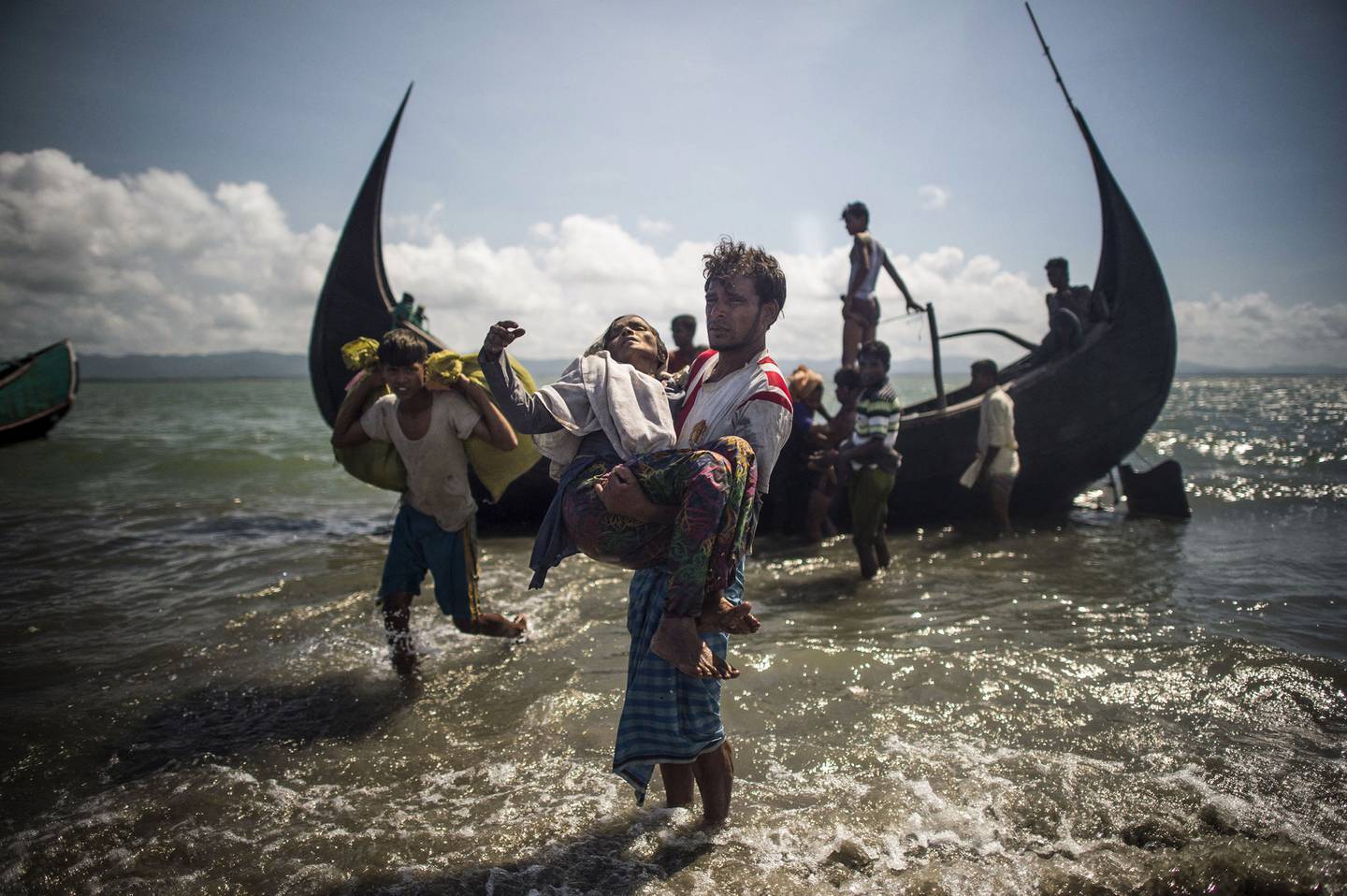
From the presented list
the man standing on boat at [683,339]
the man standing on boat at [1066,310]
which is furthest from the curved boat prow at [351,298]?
the man standing on boat at [1066,310]

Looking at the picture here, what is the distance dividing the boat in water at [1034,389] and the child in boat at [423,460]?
3.87 metres

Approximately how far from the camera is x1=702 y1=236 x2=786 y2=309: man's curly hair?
2.12 m

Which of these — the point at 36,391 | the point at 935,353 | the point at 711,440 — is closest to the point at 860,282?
the point at 935,353

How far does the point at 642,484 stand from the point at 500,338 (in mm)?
599

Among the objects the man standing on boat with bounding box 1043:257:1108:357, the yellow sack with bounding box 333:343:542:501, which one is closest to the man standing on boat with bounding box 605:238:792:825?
the yellow sack with bounding box 333:343:542:501

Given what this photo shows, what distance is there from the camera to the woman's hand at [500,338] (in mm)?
1974

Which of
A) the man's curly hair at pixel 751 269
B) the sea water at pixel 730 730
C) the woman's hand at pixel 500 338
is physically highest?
the man's curly hair at pixel 751 269

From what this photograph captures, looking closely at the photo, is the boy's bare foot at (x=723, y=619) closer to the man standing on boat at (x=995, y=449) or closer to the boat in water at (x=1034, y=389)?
the boat in water at (x=1034, y=389)

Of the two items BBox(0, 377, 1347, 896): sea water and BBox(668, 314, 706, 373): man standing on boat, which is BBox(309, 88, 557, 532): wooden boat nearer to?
BBox(0, 377, 1347, 896): sea water

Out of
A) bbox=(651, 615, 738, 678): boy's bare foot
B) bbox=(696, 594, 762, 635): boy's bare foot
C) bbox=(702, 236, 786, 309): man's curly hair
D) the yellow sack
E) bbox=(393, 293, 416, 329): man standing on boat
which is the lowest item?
bbox=(651, 615, 738, 678): boy's bare foot

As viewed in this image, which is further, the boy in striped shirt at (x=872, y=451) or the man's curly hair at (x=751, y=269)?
the boy in striped shirt at (x=872, y=451)

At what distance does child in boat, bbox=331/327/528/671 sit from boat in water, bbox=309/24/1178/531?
387 cm

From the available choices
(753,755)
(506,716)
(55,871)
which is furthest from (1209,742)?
(55,871)

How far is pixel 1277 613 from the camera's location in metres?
4.78
